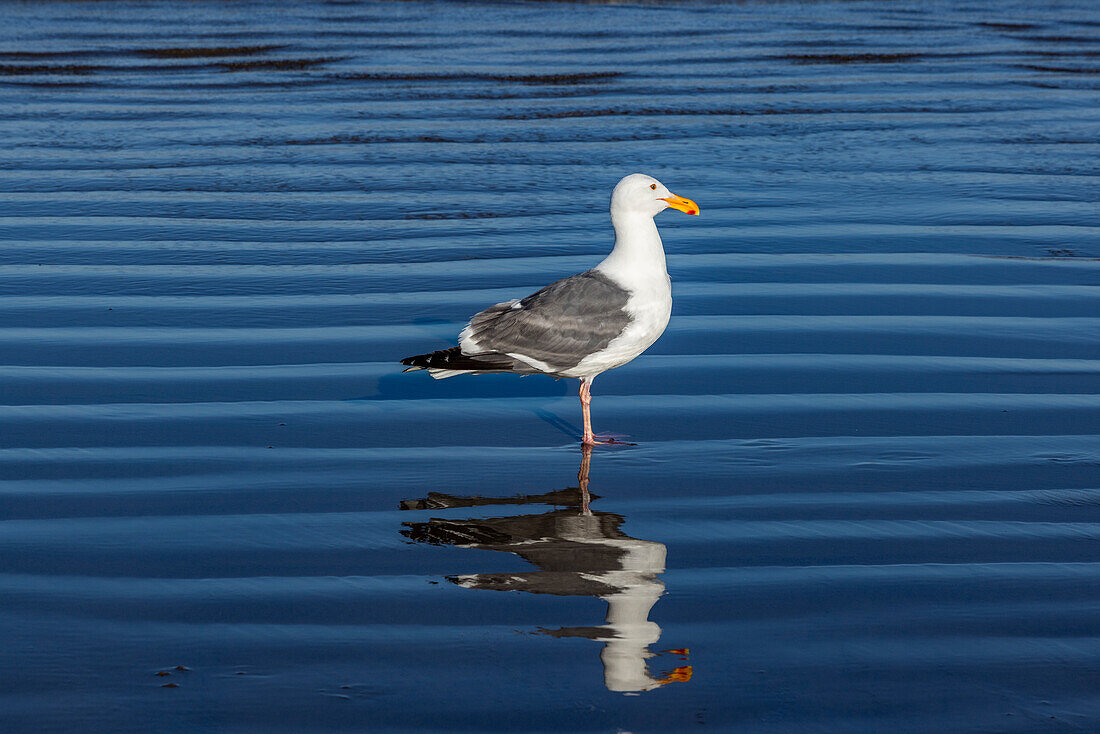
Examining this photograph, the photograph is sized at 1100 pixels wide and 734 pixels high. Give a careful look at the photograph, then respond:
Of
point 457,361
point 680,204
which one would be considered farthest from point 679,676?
point 680,204

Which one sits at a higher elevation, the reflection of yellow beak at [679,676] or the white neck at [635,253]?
the white neck at [635,253]

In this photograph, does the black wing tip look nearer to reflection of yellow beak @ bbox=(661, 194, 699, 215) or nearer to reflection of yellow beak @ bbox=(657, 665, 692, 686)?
reflection of yellow beak @ bbox=(661, 194, 699, 215)

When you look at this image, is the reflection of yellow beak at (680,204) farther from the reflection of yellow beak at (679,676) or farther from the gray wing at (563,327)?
the reflection of yellow beak at (679,676)

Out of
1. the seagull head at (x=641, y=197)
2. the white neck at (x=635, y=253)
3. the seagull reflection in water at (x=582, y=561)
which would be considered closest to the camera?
the seagull reflection in water at (x=582, y=561)

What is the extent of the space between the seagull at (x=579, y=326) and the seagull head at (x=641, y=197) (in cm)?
10

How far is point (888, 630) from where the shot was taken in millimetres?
4633

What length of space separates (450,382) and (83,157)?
23.7 feet

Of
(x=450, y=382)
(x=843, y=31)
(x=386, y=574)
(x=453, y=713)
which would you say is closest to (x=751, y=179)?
(x=450, y=382)

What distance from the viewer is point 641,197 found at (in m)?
6.79

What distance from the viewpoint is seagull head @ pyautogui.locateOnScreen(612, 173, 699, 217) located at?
6770 millimetres

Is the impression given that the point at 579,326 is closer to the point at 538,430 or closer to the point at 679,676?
the point at 538,430

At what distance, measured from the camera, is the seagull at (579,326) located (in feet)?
21.2

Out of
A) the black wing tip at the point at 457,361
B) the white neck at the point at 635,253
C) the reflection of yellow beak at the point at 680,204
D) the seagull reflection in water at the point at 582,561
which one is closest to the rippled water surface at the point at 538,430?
the seagull reflection in water at the point at 582,561

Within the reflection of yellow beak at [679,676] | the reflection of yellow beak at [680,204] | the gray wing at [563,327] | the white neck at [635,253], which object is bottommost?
the reflection of yellow beak at [679,676]
